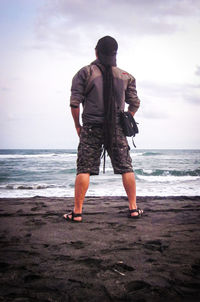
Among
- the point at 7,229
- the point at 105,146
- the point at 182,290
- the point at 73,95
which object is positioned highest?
the point at 73,95

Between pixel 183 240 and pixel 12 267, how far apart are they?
1.37 metres

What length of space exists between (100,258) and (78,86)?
1837 mm

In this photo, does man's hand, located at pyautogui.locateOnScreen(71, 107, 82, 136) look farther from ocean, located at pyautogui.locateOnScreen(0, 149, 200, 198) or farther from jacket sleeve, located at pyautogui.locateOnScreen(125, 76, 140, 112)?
ocean, located at pyautogui.locateOnScreen(0, 149, 200, 198)

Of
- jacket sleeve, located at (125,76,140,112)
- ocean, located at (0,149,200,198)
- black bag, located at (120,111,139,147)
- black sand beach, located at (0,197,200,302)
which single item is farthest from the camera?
ocean, located at (0,149,200,198)

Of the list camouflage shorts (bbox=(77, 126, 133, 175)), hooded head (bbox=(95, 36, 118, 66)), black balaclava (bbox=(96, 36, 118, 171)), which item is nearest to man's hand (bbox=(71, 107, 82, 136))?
camouflage shorts (bbox=(77, 126, 133, 175))

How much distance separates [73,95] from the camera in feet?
8.68

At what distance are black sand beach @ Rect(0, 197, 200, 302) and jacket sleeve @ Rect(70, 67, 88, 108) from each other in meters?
1.39

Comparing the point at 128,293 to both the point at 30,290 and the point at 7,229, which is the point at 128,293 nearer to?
the point at 30,290

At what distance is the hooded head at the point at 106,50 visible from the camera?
2713 mm

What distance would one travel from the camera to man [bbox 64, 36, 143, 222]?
265cm

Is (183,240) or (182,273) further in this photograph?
(183,240)

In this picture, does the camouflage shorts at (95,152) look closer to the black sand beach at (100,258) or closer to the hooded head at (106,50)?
the black sand beach at (100,258)

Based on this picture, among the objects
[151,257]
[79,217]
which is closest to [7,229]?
[79,217]

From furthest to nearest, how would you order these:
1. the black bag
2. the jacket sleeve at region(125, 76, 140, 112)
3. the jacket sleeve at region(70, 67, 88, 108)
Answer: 1. the jacket sleeve at region(125, 76, 140, 112)
2. the black bag
3. the jacket sleeve at region(70, 67, 88, 108)
